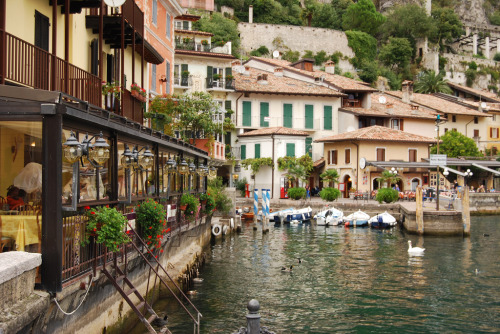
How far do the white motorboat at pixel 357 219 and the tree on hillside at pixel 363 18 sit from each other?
60.2m

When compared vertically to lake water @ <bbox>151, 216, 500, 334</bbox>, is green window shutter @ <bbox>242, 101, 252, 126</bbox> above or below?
above

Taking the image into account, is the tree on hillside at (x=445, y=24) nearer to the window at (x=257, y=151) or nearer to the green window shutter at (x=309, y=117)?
the green window shutter at (x=309, y=117)

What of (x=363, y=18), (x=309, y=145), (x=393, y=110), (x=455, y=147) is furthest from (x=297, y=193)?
(x=363, y=18)

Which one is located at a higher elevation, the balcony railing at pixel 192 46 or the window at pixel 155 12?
the balcony railing at pixel 192 46

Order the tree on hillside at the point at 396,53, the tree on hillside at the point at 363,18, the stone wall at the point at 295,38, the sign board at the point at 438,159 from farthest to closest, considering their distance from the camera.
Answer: the tree on hillside at the point at 363,18 < the tree on hillside at the point at 396,53 < the stone wall at the point at 295,38 < the sign board at the point at 438,159

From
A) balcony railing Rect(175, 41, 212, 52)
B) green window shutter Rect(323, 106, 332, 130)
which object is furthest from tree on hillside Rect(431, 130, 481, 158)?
balcony railing Rect(175, 41, 212, 52)

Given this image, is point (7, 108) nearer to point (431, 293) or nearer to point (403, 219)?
point (431, 293)

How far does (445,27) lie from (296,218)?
236 feet

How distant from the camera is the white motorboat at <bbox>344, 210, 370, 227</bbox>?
42000 millimetres

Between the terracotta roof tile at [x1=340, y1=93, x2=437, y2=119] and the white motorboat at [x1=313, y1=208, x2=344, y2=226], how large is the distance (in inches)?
739

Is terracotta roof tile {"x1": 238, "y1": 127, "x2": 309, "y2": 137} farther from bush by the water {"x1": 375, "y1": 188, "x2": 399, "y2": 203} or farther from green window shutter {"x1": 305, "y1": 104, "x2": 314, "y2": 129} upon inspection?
bush by the water {"x1": 375, "y1": 188, "x2": 399, "y2": 203}

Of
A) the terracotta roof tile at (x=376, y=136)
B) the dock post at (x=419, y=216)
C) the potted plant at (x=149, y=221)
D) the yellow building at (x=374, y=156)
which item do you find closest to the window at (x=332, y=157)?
the yellow building at (x=374, y=156)

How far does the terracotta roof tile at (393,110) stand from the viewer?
60.8 meters

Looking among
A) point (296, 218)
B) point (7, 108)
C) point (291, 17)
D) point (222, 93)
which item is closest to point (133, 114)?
point (7, 108)
